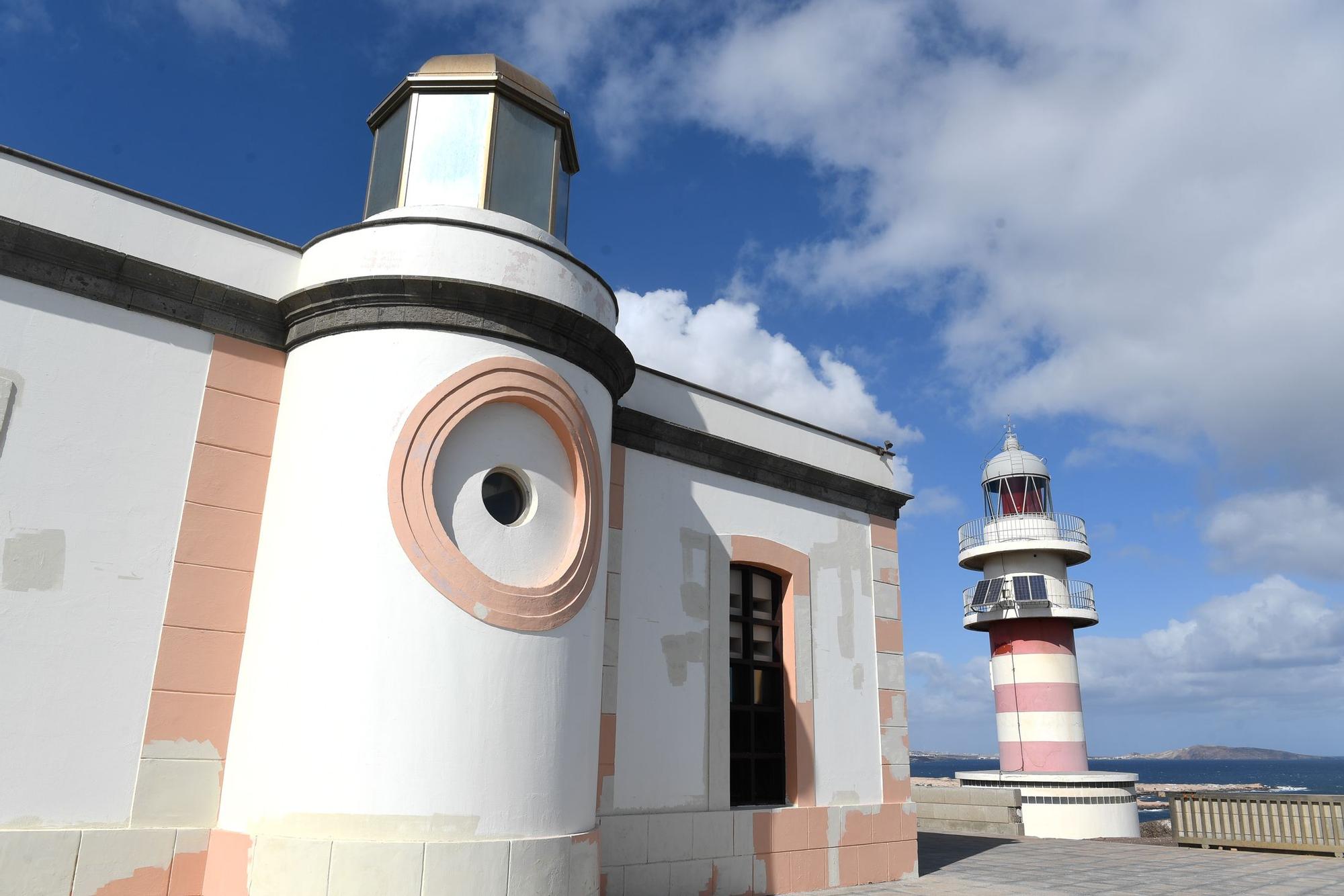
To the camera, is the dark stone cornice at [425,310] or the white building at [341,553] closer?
the white building at [341,553]

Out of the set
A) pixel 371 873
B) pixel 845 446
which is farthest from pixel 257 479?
pixel 845 446

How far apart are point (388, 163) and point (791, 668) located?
6.98 metres

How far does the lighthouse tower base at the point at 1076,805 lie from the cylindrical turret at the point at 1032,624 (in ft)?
1.32

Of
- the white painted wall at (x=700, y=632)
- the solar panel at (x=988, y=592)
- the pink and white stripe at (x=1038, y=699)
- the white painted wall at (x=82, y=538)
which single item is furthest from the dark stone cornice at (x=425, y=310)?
the pink and white stripe at (x=1038, y=699)

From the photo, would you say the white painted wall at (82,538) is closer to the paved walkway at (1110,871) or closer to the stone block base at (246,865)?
the stone block base at (246,865)

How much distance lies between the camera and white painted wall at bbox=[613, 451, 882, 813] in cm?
904

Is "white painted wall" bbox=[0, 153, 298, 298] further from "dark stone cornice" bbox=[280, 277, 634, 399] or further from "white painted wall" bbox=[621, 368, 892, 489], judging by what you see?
"white painted wall" bbox=[621, 368, 892, 489]

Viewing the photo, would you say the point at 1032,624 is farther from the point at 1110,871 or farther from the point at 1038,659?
the point at 1110,871

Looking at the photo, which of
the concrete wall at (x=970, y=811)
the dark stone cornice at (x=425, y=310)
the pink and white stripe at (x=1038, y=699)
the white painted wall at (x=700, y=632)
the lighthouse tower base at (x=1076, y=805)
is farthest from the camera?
the pink and white stripe at (x=1038, y=699)

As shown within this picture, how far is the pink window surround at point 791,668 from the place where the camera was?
33.5 feet

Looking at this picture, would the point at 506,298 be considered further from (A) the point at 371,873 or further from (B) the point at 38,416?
(A) the point at 371,873

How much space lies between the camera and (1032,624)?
2119cm

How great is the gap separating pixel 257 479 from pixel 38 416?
1.55 meters

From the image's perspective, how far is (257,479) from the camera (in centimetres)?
742
